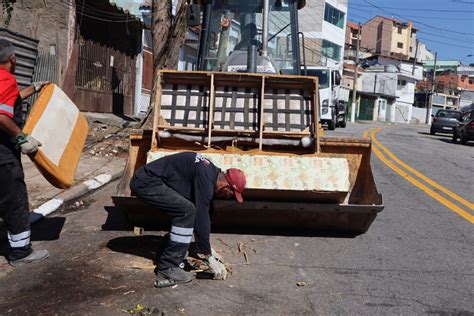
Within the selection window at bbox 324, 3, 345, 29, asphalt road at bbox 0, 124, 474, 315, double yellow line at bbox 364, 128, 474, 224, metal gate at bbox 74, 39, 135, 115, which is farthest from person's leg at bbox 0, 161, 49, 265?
window at bbox 324, 3, 345, 29

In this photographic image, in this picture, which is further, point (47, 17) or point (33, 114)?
point (47, 17)

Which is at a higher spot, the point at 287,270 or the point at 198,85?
the point at 198,85

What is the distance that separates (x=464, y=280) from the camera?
4.87 metres

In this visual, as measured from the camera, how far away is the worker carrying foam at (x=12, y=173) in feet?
15.9

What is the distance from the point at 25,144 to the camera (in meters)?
4.76

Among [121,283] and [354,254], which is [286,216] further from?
[121,283]

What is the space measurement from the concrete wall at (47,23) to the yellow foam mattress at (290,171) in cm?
1142

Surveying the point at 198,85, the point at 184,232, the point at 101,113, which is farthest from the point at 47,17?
the point at 184,232

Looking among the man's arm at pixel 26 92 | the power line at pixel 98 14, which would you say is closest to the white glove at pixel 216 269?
the man's arm at pixel 26 92

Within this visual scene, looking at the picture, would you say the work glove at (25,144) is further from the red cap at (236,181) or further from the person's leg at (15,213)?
the red cap at (236,181)

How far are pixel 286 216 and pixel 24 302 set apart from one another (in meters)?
2.95

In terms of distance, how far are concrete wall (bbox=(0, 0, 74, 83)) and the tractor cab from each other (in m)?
8.43

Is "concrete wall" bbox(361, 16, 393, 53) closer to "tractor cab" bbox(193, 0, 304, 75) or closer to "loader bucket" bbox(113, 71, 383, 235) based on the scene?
"tractor cab" bbox(193, 0, 304, 75)

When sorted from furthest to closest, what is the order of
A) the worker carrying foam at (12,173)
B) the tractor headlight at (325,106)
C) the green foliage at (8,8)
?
the tractor headlight at (325,106) < the green foliage at (8,8) < the worker carrying foam at (12,173)
